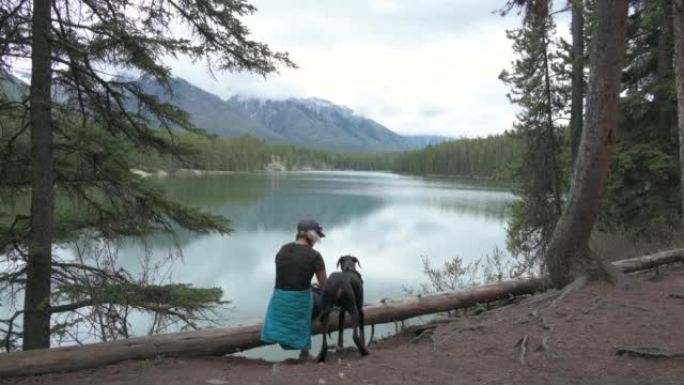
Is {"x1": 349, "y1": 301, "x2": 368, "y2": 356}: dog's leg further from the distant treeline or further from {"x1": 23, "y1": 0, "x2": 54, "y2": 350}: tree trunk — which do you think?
the distant treeline

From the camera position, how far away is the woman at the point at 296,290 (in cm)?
536

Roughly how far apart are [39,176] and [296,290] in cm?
292

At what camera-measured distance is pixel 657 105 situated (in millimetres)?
13148

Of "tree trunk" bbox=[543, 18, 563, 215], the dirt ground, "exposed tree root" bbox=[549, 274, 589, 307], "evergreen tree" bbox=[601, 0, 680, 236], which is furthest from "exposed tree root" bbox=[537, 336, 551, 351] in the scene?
"tree trunk" bbox=[543, 18, 563, 215]

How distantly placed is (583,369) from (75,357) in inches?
182

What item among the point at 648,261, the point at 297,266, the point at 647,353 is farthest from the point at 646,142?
the point at 297,266

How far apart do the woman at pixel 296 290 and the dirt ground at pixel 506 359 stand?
0.30 metres

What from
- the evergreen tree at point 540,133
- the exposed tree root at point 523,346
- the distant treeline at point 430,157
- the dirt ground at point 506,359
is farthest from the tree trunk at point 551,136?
the distant treeline at point 430,157

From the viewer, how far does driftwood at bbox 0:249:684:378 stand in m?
4.81

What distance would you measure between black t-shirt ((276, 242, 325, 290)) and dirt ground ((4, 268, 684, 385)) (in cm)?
81

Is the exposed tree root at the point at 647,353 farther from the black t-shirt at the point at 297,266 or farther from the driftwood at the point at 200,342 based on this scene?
the black t-shirt at the point at 297,266

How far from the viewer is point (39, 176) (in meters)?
5.39

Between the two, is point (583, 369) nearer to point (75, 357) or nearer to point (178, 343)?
point (178, 343)

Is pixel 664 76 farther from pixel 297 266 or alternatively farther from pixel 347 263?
pixel 297 266
